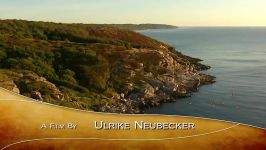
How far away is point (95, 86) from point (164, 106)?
8941 mm

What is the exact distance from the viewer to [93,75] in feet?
163

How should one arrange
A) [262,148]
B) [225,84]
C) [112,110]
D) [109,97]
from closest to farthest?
[262,148] < [112,110] < [109,97] < [225,84]

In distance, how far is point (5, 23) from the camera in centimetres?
7850

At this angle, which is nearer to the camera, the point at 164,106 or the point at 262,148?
the point at 262,148

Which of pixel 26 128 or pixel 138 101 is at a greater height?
pixel 26 128

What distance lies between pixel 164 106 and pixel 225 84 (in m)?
9.13

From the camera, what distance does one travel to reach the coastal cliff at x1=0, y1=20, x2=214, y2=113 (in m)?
39.7

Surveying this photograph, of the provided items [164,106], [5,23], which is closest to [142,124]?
[164,106]

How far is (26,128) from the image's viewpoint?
22109 millimetres

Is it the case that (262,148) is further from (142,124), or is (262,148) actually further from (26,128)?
(26,128)

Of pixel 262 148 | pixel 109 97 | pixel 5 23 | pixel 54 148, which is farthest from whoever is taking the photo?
pixel 5 23

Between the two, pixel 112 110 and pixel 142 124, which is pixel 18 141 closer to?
pixel 142 124

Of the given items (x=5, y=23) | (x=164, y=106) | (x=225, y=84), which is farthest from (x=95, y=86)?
(x=5, y=23)

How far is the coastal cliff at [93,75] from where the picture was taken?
3966cm
